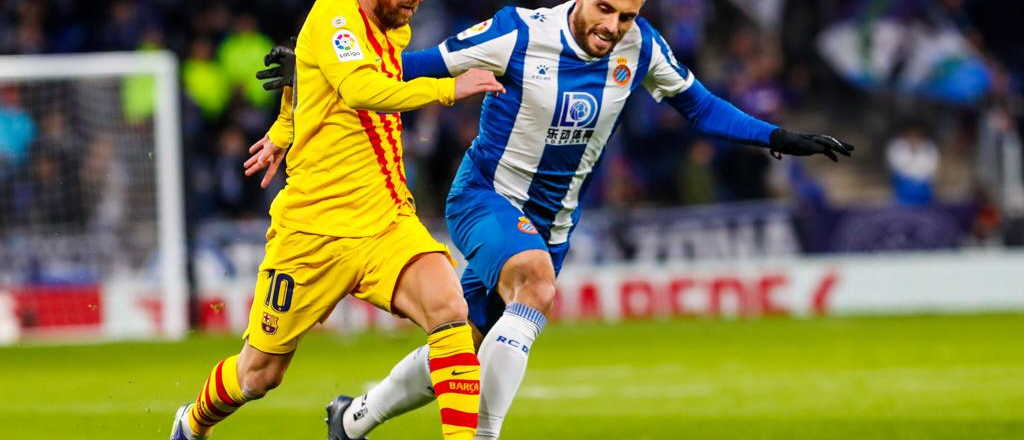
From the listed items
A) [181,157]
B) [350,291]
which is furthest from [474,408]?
[181,157]

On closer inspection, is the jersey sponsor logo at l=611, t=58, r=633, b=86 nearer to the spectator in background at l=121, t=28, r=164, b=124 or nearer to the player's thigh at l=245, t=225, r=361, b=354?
the player's thigh at l=245, t=225, r=361, b=354

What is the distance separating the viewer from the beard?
6.06 metres

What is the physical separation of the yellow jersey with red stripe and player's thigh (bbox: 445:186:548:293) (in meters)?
0.48

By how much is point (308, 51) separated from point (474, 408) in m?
1.48

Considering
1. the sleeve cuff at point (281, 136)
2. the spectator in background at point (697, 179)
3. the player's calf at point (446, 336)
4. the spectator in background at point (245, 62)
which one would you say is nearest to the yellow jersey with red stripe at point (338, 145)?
the sleeve cuff at point (281, 136)

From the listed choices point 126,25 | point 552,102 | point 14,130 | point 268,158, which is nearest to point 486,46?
point 552,102

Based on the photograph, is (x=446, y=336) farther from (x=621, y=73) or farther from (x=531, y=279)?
(x=621, y=73)

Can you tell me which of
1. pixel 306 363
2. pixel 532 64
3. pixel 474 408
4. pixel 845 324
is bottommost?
pixel 845 324

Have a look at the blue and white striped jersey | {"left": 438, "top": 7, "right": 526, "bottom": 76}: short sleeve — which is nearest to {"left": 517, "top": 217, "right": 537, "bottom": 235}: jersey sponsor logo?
the blue and white striped jersey

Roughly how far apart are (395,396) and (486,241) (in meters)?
0.79

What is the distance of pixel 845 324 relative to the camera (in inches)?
624

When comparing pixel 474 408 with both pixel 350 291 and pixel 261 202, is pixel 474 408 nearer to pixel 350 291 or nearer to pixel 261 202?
Result: pixel 350 291

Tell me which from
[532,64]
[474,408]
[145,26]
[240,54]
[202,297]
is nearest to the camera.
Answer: [474,408]

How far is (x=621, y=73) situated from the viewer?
22.2 feet
